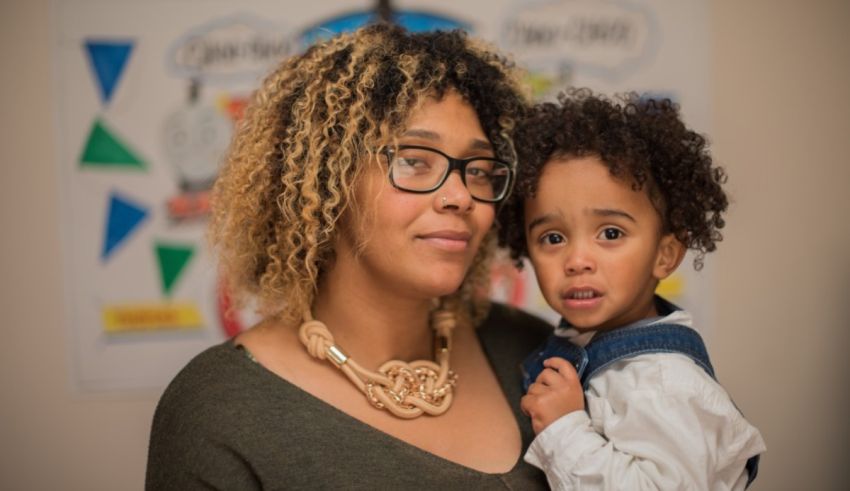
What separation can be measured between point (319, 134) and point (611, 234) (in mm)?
687

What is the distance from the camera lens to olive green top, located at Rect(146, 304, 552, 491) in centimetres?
126

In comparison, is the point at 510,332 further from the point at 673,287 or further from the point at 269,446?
the point at 673,287

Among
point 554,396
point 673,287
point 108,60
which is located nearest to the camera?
point 554,396

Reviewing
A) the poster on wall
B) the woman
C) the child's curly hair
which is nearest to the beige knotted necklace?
the woman

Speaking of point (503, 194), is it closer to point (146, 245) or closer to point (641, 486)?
point (641, 486)

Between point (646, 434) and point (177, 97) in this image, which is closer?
point (646, 434)

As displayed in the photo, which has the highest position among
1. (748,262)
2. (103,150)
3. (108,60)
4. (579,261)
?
(108,60)

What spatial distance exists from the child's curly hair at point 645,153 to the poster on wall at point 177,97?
86cm

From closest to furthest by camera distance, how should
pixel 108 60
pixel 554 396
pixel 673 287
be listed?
1. pixel 554 396
2. pixel 108 60
3. pixel 673 287

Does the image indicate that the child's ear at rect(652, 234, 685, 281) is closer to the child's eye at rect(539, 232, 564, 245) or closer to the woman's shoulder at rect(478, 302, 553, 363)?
the child's eye at rect(539, 232, 564, 245)

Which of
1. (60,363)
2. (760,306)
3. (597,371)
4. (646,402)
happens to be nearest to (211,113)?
(60,363)

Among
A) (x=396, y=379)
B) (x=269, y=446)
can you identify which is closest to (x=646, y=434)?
(x=396, y=379)

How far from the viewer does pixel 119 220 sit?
240cm

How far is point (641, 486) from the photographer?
116cm
